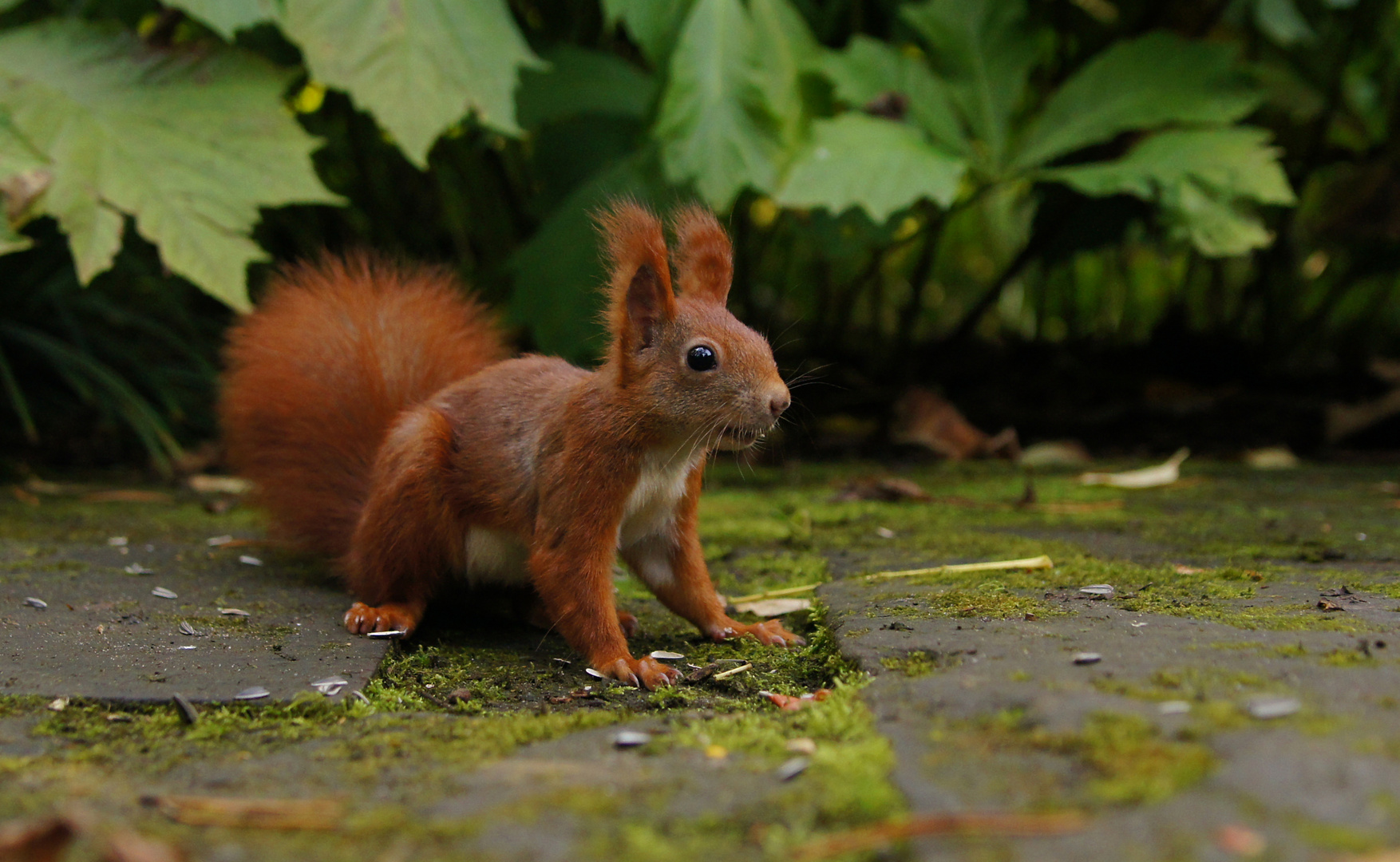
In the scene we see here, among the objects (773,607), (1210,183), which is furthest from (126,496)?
(1210,183)

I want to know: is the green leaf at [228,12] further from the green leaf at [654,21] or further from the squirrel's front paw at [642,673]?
the squirrel's front paw at [642,673]

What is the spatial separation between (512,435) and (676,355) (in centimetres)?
40

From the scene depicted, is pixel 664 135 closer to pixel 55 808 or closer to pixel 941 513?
pixel 941 513

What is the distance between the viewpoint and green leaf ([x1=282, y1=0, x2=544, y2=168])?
2.90 meters

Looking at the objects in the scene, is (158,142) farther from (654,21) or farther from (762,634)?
(762,634)

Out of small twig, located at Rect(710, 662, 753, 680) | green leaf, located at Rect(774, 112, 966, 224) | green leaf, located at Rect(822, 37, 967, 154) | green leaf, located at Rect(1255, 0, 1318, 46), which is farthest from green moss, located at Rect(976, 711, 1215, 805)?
green leaf, located at Rect(1255, 0, 1318, 46)

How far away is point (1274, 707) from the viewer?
1.25 meters

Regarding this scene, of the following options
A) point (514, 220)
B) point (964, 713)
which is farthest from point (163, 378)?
point (964, 713)

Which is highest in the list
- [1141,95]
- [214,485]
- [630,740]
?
[1141,95]

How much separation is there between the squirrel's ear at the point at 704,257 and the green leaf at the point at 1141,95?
1643 mm

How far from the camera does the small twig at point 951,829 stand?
3.37 ft

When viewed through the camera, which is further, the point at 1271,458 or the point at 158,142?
the point at 1271,458

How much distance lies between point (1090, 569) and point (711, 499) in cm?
149

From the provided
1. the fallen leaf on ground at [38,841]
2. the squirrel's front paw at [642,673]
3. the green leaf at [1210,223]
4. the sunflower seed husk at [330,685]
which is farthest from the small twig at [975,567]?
the fallen leaf on ground at [38,841]
